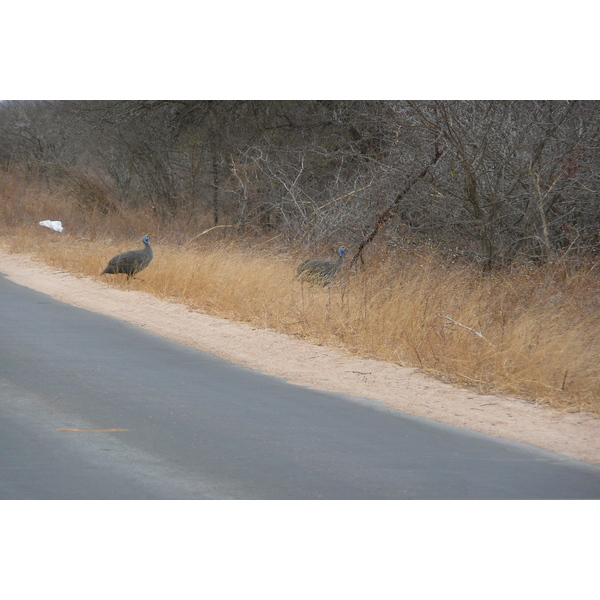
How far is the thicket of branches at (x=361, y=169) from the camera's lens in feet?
42.1

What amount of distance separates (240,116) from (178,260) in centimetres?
813

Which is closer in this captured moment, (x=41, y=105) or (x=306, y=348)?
(x=306, y=348)

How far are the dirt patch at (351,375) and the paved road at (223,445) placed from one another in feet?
0.83

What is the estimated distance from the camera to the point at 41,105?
31312 millimetres

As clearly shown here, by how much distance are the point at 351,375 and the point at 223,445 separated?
2.48 m

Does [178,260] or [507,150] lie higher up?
[507,150]

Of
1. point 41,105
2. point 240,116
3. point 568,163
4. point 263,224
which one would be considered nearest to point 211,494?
point 568,163

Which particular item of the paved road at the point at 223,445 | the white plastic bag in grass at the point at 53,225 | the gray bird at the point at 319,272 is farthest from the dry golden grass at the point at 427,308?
the white plastic bag in grass at the point at 53,225

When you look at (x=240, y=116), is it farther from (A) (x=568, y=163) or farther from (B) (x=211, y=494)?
(B) (x=211, y=494)

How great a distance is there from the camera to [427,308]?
9.58m

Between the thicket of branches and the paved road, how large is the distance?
6.73m

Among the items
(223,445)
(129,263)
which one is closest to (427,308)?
(223,445)

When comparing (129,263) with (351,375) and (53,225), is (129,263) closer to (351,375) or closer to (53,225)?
(351,375)

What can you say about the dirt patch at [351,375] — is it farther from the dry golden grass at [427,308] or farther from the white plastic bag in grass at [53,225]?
the white plastic bag in grass at [53,225]
